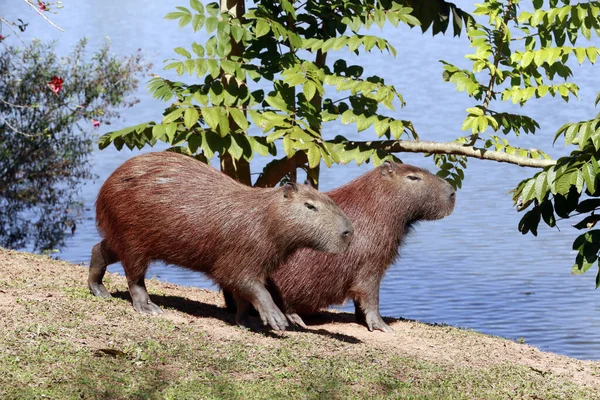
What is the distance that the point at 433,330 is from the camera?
7.63 metres

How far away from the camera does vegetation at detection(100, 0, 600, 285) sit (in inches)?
275

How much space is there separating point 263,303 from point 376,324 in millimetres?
1326

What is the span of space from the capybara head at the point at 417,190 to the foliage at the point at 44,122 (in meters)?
5.23

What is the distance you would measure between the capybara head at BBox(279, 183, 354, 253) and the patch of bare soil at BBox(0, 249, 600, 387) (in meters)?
0.68

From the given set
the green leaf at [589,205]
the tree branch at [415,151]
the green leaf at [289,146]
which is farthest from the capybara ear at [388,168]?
the green leaf at [589,205]

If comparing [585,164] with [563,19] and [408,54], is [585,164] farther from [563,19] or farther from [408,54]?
[408,54]

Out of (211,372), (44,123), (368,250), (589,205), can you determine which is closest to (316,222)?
(368,250)

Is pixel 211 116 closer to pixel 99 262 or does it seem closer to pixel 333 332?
pixel 99 262

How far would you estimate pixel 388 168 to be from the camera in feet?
24.0

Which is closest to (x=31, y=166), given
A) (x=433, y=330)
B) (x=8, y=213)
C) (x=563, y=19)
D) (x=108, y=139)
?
(x=8, y=213)

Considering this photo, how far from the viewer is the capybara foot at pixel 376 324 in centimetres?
730

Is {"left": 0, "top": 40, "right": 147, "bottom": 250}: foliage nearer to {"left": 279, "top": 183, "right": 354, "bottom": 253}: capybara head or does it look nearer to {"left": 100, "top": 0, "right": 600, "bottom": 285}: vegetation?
{"left": 100, "top": 0, "right": 600, "bottom": 285}: vegetation

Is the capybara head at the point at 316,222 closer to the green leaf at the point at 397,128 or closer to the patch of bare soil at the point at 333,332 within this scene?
the patch of bare soil at the point at 333,332

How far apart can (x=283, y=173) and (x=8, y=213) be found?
489 centimetres
